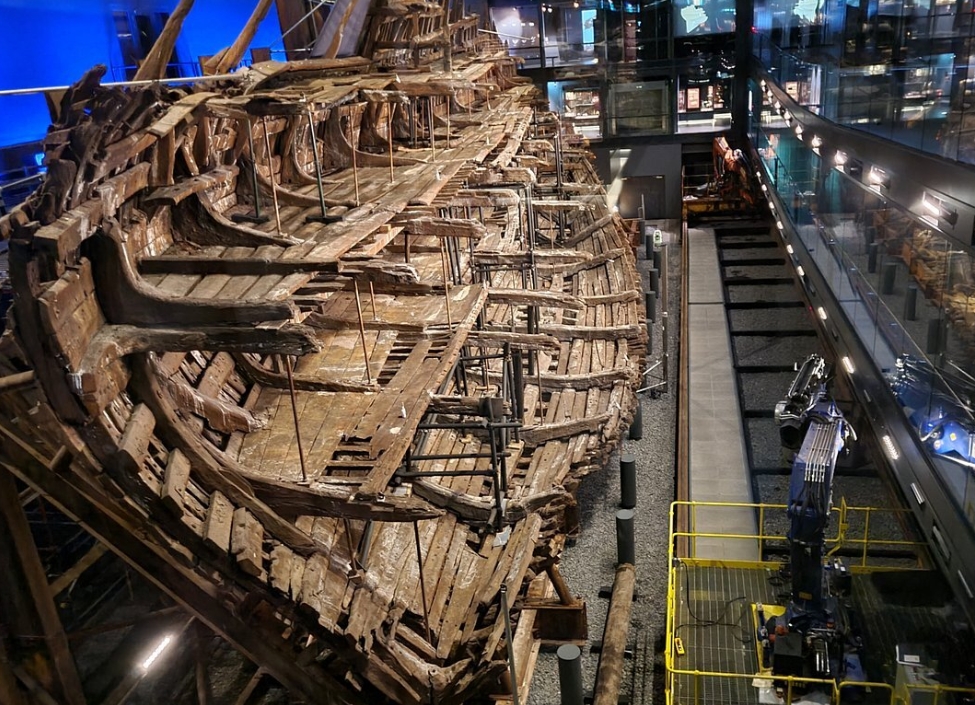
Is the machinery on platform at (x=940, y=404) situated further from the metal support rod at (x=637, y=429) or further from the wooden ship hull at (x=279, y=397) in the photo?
the metal support rod at (x=637, y=429)

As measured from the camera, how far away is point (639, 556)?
10820 mm

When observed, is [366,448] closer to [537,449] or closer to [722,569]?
[537,449]

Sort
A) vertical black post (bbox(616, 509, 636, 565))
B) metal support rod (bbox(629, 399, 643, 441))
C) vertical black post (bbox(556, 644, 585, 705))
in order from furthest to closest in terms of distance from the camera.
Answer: metal support rod (bbox(629, 399, 643, 441)) → vertical black post (bbox(616, 509, 636, 565)) → vertical black post (bbox(556, 644, 585, 705))

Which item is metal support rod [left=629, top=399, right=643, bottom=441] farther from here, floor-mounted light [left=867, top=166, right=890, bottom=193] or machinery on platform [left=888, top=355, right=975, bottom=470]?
floor-mounted light [left=867, top=166, right=890, bottom=193]

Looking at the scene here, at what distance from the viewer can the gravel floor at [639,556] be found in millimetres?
8875

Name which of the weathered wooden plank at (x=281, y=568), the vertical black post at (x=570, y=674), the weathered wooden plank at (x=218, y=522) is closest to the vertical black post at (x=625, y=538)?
the vertical black post at (x=570, y=674)

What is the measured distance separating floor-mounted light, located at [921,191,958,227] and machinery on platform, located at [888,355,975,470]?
53.7 inches

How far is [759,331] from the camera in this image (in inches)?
695

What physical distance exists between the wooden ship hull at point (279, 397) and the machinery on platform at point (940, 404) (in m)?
3.36

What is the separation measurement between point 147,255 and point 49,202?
0.83 meters

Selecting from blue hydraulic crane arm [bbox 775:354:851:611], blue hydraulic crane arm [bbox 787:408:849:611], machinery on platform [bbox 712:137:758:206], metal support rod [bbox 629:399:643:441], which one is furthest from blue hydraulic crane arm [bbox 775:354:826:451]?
machinery on platform [bbox 712:137:758:206]

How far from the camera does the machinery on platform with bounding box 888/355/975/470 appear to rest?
23.6ft

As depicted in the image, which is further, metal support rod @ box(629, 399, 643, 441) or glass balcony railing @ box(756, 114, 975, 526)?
metal support rod @ box(629, 399, 643, 441)

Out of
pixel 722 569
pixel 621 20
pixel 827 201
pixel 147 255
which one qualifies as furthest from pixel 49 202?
pixel 621 20
